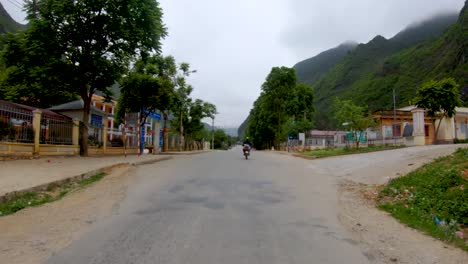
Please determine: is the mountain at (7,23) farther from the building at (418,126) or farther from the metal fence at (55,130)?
the building at (418,126)

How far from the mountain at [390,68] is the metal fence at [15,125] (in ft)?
214

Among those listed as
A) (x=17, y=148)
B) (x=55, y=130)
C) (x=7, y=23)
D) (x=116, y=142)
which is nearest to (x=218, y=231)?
(x=17, y=148)

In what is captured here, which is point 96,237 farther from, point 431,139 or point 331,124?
point 331,124

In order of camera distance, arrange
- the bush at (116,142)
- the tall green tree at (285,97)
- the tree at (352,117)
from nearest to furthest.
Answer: the tree at (352,117) < the bush at (116,142) < the tall green tree at (285,97)

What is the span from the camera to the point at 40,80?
1809 cm

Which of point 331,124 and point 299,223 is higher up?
point 331,124

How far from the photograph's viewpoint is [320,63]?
557 ft

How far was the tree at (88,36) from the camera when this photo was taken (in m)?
16.5

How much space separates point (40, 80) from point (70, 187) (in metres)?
11.6

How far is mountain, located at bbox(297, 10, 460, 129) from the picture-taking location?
3019 inches

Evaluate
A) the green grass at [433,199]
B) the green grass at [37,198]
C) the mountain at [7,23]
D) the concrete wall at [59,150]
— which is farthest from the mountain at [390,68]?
the mountain at [7,23]

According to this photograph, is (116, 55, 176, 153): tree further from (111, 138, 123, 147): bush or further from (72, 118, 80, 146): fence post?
(72, 118, 80, 146): fence post

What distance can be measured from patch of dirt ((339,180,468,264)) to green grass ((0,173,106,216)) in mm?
6213

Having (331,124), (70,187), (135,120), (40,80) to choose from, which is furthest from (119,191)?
(331,124)
